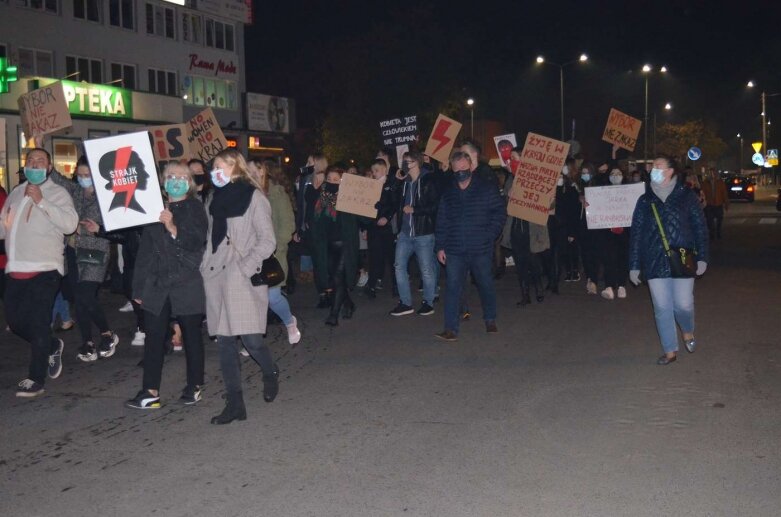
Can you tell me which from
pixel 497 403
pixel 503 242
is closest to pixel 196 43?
pixel 503 242

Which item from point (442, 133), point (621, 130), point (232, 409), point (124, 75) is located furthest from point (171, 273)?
point (124, 75)

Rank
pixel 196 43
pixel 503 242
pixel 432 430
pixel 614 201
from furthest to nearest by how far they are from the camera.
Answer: pixel 196 43 < pixel 503 242 < pixel 614 201 < pixel 432 430

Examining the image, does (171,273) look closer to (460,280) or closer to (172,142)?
(460,280)

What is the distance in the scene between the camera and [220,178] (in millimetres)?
6859

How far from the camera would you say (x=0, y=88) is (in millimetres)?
19391

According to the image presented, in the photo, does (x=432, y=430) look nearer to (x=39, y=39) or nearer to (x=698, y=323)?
(x=698, y=323)

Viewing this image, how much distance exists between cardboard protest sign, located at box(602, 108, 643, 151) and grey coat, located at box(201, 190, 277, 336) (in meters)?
13.7

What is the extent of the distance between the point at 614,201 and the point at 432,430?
753 cm

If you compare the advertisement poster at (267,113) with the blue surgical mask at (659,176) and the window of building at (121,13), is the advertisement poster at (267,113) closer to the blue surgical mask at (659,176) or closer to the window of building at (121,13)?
the window of building at (121,13)

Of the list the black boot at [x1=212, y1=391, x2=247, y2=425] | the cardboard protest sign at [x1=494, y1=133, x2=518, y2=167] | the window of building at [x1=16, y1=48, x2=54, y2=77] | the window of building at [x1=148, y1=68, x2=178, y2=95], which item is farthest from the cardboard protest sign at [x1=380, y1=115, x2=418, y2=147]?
the window of building at [x1=148, y1=68, x2=178, y2=95]

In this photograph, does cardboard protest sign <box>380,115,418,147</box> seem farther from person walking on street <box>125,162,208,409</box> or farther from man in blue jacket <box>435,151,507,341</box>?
person walking on street <box>125,162,208,409</box>

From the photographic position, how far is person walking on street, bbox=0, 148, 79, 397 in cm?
779

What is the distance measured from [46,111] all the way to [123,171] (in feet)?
19.6

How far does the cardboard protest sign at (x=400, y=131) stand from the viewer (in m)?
19.7
